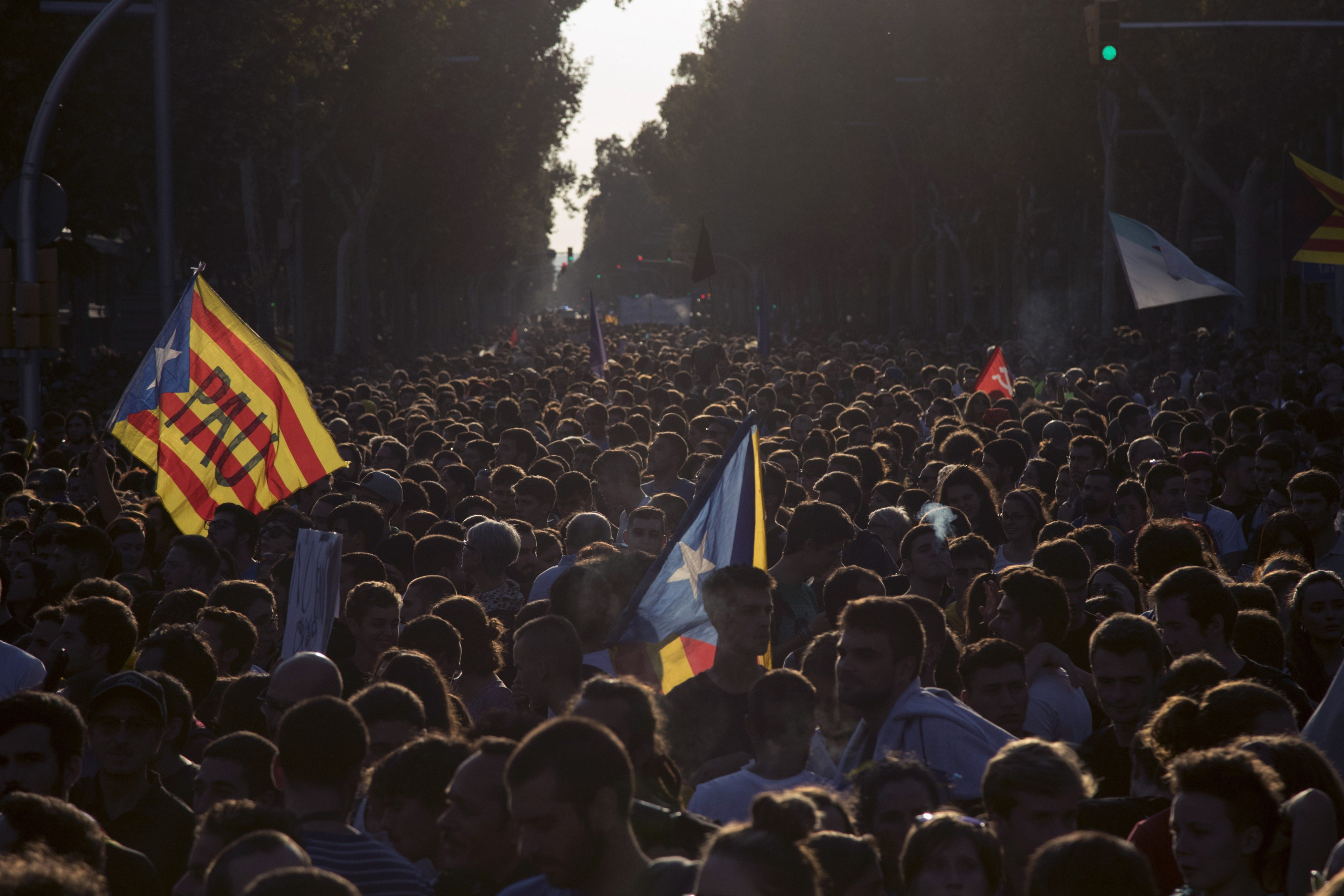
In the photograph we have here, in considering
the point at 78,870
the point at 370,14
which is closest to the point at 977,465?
the point at 78,870

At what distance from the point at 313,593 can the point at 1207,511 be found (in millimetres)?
5354

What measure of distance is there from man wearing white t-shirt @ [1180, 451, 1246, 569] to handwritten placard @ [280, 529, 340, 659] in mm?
5044

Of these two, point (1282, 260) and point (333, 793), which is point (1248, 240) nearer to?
point (1282, 260)

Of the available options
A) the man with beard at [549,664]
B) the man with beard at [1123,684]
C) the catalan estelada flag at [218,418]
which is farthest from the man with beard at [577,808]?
the catalan estelada flag at [218,418]

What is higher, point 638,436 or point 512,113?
point 512,113

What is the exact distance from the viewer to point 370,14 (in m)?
30.1

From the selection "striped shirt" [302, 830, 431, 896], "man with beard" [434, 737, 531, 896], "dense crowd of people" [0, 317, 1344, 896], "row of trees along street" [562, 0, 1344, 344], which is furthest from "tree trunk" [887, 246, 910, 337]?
"man with beard" [434, 737, 531, 896]

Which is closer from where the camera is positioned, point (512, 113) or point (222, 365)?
point (222, 365)

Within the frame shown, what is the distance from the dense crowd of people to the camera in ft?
12.0

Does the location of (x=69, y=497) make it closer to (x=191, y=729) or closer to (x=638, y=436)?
(x=638, y=436)

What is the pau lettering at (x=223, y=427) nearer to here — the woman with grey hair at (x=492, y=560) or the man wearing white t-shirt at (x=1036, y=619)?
the woman with grey hair at (x=492, y=560)

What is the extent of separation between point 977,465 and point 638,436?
387cm

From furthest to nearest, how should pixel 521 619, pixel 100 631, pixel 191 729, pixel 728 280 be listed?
pixel 728 280 → pixel 521 619 → pixel 100 631 → pixel 191 729

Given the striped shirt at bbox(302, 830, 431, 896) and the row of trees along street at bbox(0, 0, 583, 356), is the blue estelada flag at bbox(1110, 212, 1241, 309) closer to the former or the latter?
the row of trees along street at bbox(0, 0, 583, 356)
